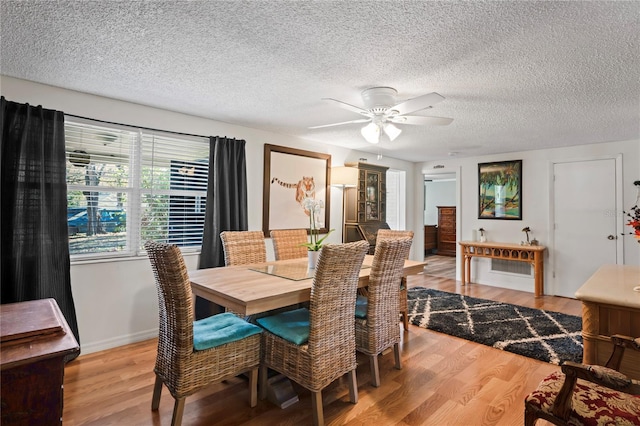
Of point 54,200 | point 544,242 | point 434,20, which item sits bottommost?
point 544,242

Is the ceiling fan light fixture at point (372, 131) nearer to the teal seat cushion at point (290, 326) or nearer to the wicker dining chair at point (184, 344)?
the teal seat cushion at point (290, 326)

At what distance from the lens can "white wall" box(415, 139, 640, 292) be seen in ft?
15.2

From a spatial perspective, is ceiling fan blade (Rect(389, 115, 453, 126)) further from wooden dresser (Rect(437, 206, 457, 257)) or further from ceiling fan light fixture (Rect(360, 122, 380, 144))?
wooden dresser (Rect(437, 206, 457, 257))

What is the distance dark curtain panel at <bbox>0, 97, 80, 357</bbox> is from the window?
191 millimetres

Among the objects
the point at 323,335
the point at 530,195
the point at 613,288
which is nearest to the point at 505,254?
the point at 530,195

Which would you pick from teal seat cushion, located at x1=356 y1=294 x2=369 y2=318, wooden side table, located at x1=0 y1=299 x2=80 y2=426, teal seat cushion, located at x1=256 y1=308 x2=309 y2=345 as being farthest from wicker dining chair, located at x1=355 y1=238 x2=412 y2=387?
wooden side table, located at x1=0 y1=299 x2=80 y2=426

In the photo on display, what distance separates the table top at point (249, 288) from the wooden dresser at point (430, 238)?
23.8 feet

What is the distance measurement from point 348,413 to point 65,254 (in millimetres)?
2608

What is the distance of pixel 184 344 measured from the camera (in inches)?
71.7

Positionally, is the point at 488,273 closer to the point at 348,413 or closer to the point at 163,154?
the point at 348,413

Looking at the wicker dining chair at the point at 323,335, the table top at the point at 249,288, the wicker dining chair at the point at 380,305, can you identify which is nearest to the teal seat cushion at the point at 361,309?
the wicker dining chair at the point at 380,305

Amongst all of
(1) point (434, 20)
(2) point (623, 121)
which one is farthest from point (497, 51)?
(2) point (623, 121)

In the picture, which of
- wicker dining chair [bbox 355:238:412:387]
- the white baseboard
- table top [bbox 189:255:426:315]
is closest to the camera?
table top [bbox 189:255:426:315]

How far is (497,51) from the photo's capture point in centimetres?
209
